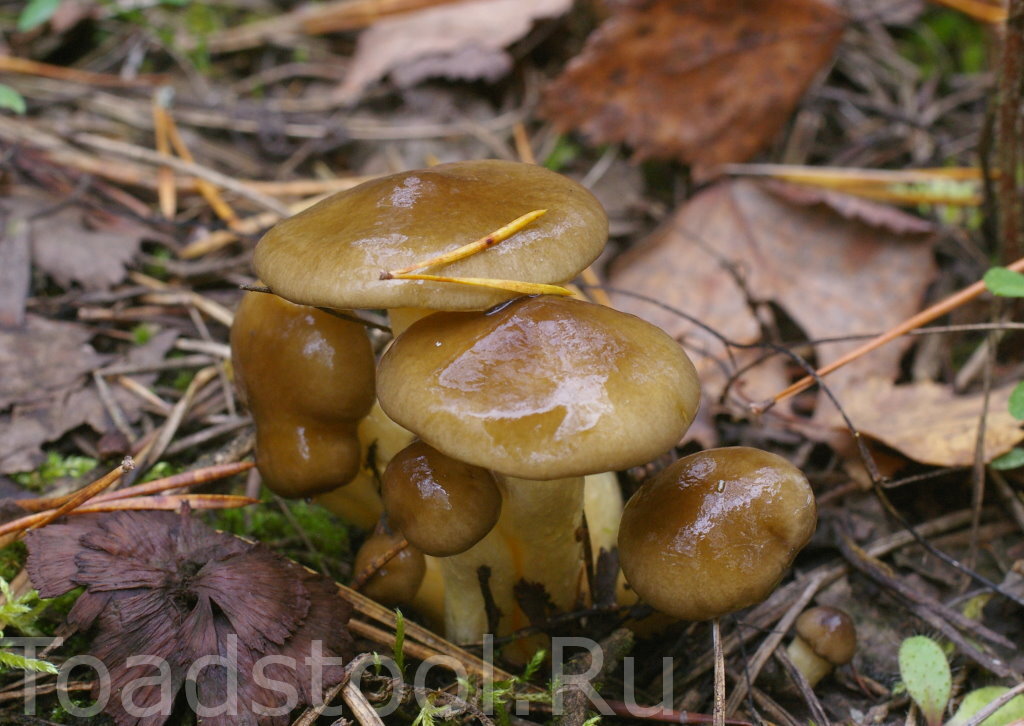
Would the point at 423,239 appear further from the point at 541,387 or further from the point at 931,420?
the point at 931,420

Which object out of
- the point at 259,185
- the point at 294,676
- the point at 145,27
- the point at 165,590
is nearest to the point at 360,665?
the point at 294,676

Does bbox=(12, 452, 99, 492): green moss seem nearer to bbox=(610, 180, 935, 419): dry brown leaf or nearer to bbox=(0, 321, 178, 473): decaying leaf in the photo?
bbox=(0, 321, 178, 473): decaying leaf

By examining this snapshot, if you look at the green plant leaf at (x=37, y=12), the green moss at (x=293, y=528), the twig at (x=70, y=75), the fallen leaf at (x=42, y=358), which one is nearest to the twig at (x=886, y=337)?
the green moss at (x=293, y=528)

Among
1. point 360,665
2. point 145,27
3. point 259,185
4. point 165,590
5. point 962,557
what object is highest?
point 145,27

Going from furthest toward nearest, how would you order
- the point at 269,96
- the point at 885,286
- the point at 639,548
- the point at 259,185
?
the point at 269,96
the point at 259,185
the point at 885,286
the point at 639,548

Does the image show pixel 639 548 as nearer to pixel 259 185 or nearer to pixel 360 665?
pixel 360 665

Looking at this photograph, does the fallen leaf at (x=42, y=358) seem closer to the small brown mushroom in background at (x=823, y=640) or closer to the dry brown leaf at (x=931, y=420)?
the small brown mushroom in background at (x=823, y=640)

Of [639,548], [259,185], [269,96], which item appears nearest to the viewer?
[639,548]
